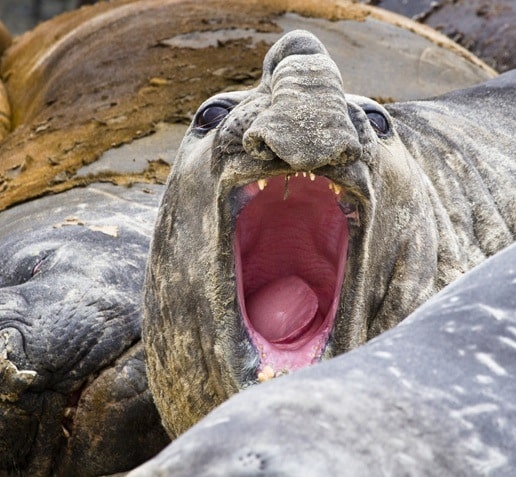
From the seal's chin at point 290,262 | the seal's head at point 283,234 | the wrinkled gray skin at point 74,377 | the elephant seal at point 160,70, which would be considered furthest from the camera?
the elephant seal at point 160,70

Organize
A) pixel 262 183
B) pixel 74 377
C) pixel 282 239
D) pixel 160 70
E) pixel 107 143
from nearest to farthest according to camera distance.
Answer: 1. pixel 262 183
2. pixel 282 239
3. pixel 74 377
4. pixel 107 143
5. pixel 160 70

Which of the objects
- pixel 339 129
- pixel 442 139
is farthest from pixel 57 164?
pixel 339 129

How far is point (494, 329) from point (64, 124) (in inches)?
164

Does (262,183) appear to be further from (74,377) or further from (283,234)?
(74,377)

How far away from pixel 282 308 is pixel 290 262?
17cm

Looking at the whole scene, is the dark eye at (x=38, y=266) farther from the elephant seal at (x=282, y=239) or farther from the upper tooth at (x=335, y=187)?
the upper tooth at (x=335, y=187)

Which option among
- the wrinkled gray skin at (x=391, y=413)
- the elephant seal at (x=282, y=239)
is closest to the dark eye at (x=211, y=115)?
the elephant seal at (x=282, y=239)

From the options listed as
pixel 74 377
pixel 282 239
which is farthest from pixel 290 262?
pixel 74 377

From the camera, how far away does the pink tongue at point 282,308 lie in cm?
320

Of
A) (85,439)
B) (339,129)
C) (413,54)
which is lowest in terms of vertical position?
(85,439)

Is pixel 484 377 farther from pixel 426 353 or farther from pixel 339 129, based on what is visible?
pixel 339 129

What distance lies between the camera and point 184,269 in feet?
11.1

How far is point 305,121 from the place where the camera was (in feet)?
9.47

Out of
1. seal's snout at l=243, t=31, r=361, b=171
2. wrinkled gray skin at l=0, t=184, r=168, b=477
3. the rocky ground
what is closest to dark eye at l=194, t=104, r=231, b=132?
seal's snout at l=243, t=31, r=361, b=171
